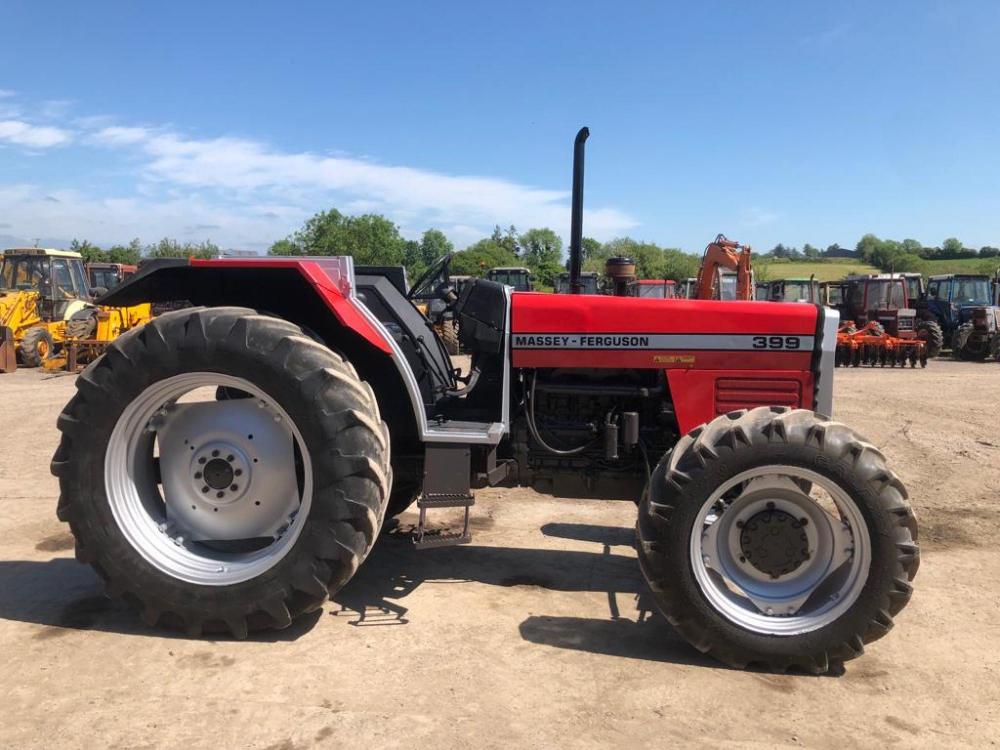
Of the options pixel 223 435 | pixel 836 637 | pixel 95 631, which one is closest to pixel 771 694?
pixel 836 637

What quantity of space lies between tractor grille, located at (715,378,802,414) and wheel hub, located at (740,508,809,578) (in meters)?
0.66

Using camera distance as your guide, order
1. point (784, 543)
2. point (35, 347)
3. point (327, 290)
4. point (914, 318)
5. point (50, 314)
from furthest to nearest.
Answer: point (914, 318) → point (50, 314) → point (35, 347) → point (327, 290) → point (784, 543)

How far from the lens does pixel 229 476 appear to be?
3607 mm

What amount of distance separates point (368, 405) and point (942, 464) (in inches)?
233

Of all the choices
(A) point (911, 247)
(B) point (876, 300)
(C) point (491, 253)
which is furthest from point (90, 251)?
(A) point (911, 247)

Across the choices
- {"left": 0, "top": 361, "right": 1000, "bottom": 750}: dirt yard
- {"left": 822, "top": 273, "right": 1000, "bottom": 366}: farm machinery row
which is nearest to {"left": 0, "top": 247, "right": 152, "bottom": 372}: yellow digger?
{"left": 0, "top": 361, "right": 1000, "bottom": 750}: dirt yard

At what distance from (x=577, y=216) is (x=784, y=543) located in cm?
205

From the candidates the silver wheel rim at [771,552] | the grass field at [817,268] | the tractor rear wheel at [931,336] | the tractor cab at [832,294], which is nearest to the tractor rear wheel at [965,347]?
the tractor rear wheel at [931,336]

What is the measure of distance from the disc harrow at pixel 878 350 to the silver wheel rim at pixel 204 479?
50.9 ft

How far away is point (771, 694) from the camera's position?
2.96m

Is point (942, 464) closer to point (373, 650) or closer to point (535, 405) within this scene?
point (535, 405)

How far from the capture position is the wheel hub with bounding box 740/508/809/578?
10.8 ft

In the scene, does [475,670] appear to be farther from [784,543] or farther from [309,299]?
[309,299]

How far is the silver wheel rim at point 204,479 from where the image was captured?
3469 millimetres
